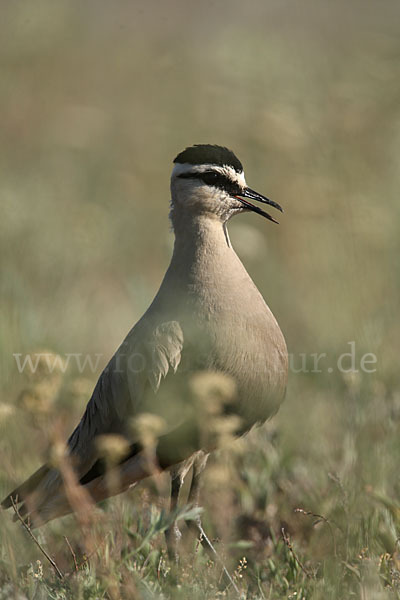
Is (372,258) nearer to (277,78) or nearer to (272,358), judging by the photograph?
(277,78)

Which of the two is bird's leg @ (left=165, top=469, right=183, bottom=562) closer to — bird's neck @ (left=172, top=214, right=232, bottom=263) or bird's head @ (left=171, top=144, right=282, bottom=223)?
bird's neck @ (left=172, top=214, right=232, bottom=263)

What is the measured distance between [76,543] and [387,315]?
277cm

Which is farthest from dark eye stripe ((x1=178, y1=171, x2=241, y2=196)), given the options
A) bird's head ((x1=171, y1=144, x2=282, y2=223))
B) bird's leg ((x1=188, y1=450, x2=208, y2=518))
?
bird's leg ((x1=188, y1=450, x2=208, y2=518))

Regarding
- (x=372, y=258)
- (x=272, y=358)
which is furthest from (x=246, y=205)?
(x=372, y=258)

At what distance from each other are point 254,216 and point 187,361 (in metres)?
5.08

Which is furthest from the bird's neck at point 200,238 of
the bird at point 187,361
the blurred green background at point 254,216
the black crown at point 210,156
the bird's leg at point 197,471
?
the bird's leg at point 197,471

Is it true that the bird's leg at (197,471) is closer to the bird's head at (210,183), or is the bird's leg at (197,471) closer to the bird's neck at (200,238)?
the bird's neck at (200,238)

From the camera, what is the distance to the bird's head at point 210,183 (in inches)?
149

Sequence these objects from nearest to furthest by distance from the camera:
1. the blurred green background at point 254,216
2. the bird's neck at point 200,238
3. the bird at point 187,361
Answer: the bird at point 187,361, the bird's neck at point 200,238, the blurred green background at point 254,216

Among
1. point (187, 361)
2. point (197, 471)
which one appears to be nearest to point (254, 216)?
point (197, 471)

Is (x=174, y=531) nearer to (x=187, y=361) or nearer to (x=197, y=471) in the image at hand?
(x=197, y=471)

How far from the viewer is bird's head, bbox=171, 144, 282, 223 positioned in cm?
378

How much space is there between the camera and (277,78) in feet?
18.9

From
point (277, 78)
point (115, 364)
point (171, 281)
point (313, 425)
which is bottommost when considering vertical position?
point (313, 425)
